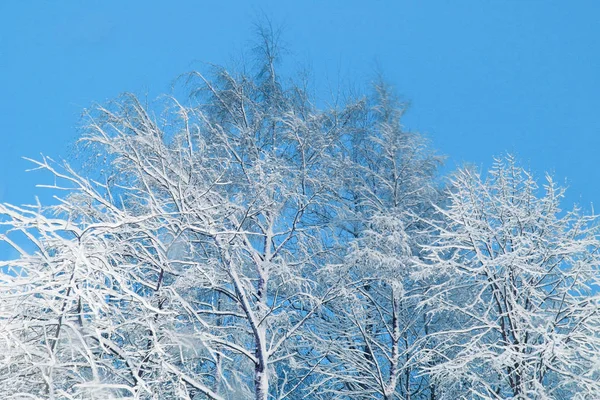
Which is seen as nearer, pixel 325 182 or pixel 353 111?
pixel 325 182

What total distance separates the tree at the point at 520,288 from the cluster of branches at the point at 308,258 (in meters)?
0.04

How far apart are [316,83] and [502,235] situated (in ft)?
16.2

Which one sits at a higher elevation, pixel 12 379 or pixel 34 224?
pixel 34 224

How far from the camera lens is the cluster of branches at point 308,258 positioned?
6.19m

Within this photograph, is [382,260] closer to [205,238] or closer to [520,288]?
[520,288]

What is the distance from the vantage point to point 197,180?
7.47 metres

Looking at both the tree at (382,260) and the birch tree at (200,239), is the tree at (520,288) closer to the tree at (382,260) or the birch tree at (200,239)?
the tree at (382,260)

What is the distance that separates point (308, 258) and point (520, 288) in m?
2.99

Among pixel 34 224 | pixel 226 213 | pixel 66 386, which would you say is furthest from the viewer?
pixel 226 213

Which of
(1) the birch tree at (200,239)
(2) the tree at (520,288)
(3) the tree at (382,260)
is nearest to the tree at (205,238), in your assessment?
(1) the birch tree at (200,239)

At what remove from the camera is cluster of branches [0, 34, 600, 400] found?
6.19 m

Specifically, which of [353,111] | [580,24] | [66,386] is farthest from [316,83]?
[580,24]

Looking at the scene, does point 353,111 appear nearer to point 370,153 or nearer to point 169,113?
point 370,153

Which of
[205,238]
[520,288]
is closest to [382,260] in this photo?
[520,288]
